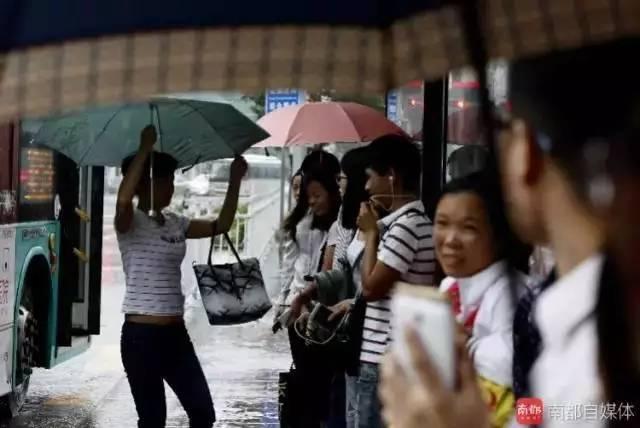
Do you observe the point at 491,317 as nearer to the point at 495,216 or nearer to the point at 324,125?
the point at 495,216

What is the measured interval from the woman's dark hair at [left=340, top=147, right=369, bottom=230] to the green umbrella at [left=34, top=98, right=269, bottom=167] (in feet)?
2.34

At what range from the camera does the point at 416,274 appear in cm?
427

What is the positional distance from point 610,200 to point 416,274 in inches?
116

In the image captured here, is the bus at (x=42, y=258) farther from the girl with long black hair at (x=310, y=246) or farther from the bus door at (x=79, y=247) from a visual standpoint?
the girl with long black hair at (x=310, y=246)

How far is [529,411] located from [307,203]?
15.6 feet

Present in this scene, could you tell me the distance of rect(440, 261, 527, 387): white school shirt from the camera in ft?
8.09

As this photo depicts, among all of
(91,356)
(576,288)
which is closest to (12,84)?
(576,288)

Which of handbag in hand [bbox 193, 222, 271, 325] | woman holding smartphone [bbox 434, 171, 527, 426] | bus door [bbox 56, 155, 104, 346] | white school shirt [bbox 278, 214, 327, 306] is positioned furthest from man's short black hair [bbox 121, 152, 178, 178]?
bus door [bbox 56, 155, 104, 346]

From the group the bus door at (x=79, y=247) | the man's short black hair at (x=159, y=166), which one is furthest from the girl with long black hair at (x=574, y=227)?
the bus door at (x=79, y=247)

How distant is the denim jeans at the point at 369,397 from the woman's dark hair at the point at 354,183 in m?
1.00

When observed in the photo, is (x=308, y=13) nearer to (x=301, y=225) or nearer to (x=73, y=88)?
(x=73, y=88)

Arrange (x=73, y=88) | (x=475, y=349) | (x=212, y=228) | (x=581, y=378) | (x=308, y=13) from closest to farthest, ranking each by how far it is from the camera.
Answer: (x=581, y=378), (x=73, y=88), (x=308, y=13), (x=475, y=349), (x=212, y=228)

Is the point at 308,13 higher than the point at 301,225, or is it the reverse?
the point at 308,13

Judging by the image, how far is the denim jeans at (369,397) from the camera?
4.39m
